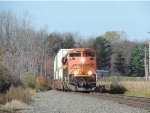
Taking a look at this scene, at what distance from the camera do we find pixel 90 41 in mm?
89750

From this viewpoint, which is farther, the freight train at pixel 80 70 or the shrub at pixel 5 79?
the freight train at pixel 80 70

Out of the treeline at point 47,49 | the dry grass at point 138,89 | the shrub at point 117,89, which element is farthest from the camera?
the treeline at point 47,49

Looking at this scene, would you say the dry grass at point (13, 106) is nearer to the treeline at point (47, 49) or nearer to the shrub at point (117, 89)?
the shrub at point (117, 89)

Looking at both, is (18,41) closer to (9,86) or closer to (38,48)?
(38,48)

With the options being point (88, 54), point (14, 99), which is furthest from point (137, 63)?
point (14, 99)

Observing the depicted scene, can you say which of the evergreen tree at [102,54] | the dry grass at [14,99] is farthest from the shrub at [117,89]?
the evergreen tree at [102,54]

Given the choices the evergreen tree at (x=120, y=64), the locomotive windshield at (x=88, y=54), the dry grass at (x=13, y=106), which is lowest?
the dry grass at (x=13, y=106)

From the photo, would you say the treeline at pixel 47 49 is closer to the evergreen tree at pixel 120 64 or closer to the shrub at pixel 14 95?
the evergreen tree at pixel 120 64

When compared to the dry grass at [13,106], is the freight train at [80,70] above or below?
above

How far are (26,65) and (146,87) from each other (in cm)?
3523

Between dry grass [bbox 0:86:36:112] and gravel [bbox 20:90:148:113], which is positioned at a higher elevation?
dry grass [bbox 0:86:36:112]

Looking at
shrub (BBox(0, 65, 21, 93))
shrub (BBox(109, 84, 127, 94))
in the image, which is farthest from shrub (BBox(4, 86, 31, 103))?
shrub (BBox(109, 84, 127, 94))

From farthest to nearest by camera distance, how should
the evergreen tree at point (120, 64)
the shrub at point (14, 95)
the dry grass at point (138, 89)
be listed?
the evergreen tree at point (120, 64) < the dry grass at point (138, 89) < the shrub at point (14, 95)

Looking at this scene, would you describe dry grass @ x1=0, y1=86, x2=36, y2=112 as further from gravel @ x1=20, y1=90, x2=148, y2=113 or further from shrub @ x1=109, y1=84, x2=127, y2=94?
shrub @ x1=109, y1=84, x2=127, y2=94
